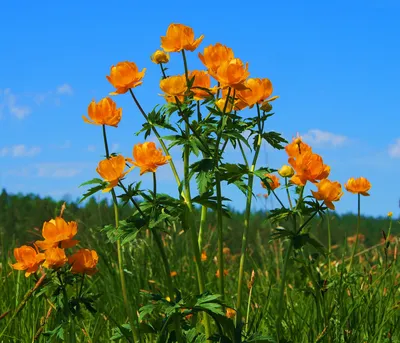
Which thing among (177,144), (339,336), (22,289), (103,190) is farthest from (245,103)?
(22,289)

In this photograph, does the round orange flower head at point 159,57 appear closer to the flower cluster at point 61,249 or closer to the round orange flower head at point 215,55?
the round orange flower head at point 215,55

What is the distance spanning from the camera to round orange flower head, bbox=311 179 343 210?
2.19 metres

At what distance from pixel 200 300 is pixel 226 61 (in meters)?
0.80

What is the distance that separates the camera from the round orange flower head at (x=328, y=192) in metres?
2.19

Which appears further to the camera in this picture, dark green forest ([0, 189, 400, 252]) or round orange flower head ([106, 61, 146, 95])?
dark green forest ([0, 189, 400, 252])

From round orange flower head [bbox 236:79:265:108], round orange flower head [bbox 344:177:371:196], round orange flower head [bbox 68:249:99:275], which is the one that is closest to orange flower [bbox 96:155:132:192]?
round orange flower head [bbox 68:249:99:275]

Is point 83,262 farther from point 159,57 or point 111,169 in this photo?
point 159,57

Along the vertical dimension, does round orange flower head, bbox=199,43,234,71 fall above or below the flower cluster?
above

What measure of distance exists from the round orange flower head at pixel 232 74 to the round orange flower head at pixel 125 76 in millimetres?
274

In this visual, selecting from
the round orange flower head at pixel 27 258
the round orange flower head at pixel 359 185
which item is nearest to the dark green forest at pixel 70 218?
the round orange flower head at pixel 359 185

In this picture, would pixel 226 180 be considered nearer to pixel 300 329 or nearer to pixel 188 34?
pixel 188 34

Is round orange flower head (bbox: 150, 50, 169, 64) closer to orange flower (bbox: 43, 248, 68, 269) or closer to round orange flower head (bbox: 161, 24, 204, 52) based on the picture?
round orange flower head (bbox: 161, 24, 204, 52)

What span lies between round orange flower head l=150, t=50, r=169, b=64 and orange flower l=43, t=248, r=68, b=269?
727mm

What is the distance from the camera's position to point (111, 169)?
1998 mm
